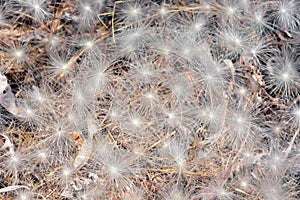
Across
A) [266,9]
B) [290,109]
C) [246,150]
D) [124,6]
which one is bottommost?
Result: [246,150]

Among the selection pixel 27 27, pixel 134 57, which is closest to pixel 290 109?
pixel 134 57

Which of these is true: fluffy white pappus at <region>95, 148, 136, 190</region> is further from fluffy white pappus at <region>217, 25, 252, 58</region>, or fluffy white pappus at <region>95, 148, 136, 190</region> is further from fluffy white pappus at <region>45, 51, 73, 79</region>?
fluffy white pappus at <region>217, 25, 252, 58</region>

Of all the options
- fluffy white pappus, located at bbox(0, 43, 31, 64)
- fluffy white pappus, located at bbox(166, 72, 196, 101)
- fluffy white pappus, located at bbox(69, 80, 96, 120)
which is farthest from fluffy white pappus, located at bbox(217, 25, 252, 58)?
fluffy white pappus, located at bbox(0, 43, 31, 64)

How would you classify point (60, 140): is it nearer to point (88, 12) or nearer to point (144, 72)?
point (144, 72)

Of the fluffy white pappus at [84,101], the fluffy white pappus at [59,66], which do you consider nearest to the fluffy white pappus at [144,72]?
the fluffy white pappus at [84,101]

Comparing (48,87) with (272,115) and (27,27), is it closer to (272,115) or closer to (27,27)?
(27,27)

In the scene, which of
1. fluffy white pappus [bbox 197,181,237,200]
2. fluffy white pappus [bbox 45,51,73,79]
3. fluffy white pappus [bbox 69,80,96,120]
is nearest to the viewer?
fluffy white pappus [bbox 197,181,237,200]

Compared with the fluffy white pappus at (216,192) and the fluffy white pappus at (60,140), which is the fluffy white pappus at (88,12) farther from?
the fluffy white pappus at (216,192)
